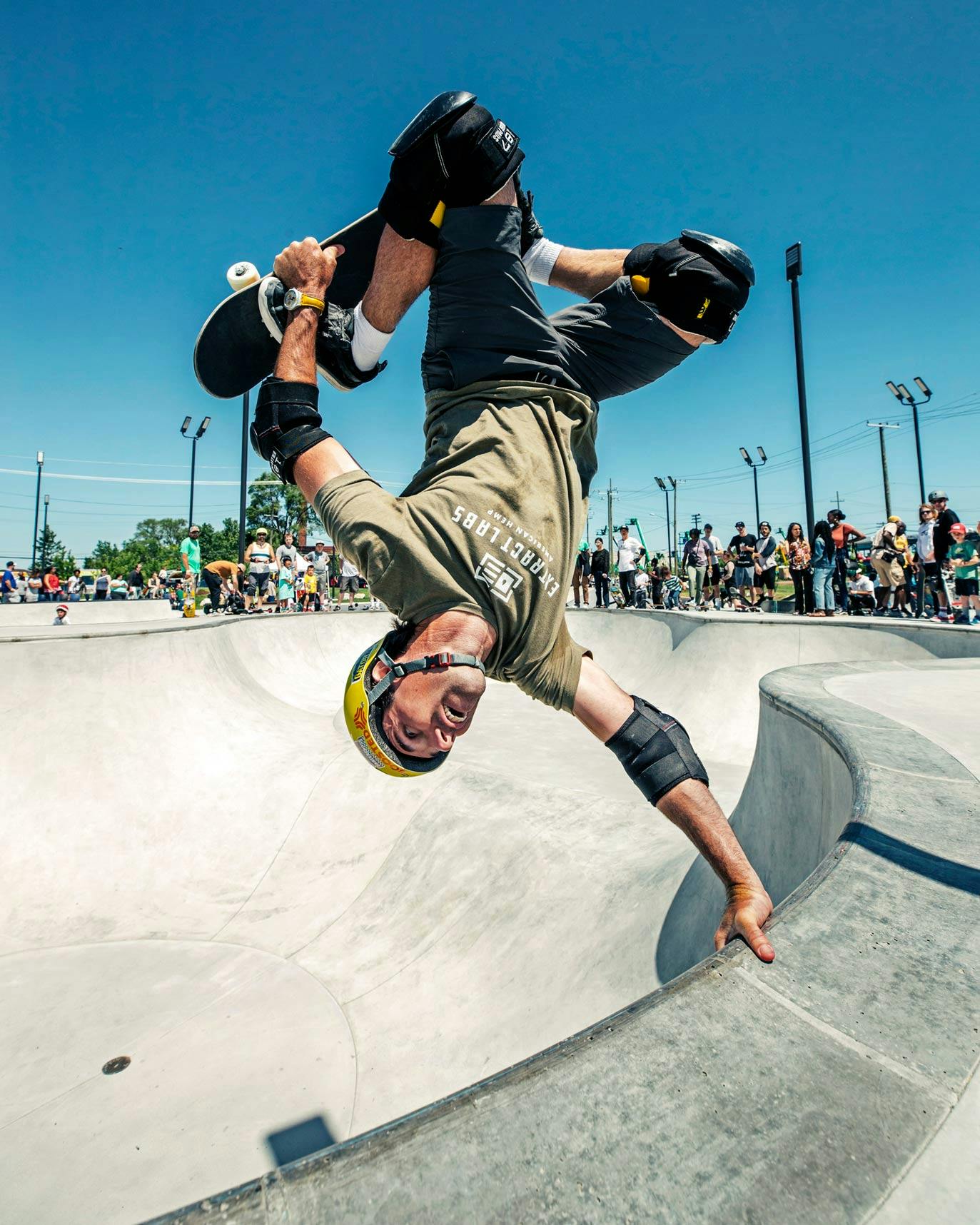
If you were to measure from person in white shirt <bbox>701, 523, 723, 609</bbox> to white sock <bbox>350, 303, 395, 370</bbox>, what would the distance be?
46.3ft

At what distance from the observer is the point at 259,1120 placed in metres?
2.79

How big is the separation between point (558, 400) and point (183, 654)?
572 cm

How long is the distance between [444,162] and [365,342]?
60cm

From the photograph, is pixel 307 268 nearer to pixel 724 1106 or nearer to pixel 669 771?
pixel 669 771

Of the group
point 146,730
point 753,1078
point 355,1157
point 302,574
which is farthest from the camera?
point 302,574

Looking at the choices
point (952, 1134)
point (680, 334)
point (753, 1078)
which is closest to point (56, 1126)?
point (753, 1078)

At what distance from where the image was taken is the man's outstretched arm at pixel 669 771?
1846 millimetres

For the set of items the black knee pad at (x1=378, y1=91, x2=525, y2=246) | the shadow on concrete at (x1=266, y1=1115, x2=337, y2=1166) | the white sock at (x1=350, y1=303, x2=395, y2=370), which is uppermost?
the black knee pad at (x1=378, y1=91, x2=525, y2=246)

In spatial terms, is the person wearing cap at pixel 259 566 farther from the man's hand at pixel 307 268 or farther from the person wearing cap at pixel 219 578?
the man's hand at pixel 307 268

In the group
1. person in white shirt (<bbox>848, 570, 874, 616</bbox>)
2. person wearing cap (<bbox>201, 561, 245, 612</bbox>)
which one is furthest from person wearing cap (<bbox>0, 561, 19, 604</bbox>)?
person in white shirt (<bbox>848, 570, 874, 616</bbox>)

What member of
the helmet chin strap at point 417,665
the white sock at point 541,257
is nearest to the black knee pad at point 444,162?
the white sock at point 541,257

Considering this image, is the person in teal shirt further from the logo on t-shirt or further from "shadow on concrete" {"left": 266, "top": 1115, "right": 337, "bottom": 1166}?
the logo on t-shirt

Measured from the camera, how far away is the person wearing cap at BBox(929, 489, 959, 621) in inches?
385

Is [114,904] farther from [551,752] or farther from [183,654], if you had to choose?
[551,752]
